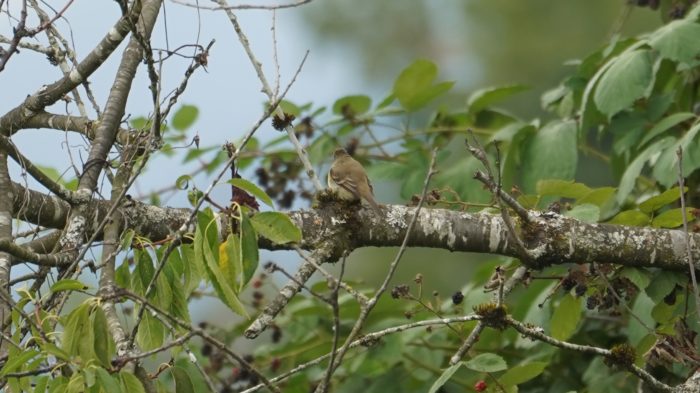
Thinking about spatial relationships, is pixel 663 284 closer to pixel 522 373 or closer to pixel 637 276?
pixel 637 276

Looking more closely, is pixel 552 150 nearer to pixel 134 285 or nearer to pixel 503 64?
pixel 134 285

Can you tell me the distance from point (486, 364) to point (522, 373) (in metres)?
0.25

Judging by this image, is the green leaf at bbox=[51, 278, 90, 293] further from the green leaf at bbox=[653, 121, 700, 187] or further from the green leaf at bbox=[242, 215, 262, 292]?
the green leaf at bbox=[653, 121, 700, 187]

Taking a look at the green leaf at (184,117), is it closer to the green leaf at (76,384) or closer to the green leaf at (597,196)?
the green leaf at (597,196)

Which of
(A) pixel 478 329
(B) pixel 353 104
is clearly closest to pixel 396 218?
(A) pixel 478 329

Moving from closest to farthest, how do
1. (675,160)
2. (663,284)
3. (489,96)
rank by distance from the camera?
(663,284) → (675,160) → (489,96)

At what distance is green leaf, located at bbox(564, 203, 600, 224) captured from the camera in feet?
14.0

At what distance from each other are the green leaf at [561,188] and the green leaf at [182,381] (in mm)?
1731

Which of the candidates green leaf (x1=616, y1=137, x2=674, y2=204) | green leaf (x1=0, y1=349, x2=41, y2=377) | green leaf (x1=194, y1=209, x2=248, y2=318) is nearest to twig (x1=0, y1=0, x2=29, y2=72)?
green leaf (x1=194, y1=209, x2=248, y2=318)

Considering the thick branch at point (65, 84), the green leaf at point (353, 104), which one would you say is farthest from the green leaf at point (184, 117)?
the thick branch at point (65, 84)

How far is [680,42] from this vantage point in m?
4.80

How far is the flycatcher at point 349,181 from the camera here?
4.17 m

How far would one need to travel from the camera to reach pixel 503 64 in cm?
2023

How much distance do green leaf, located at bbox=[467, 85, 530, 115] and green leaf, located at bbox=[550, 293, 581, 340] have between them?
1605 mm
